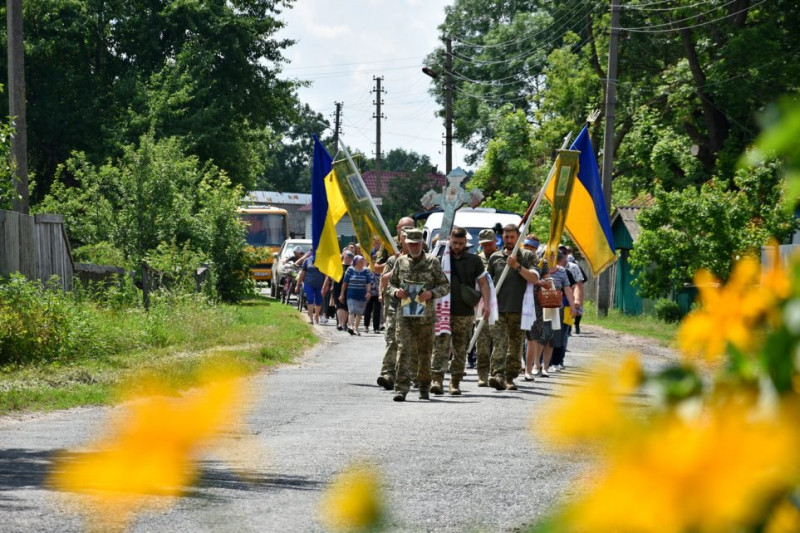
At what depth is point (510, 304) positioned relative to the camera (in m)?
15.1

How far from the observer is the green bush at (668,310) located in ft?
100

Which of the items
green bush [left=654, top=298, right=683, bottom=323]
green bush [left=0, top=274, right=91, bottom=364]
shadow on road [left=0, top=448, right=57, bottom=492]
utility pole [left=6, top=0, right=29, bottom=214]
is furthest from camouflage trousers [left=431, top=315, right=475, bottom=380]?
green bush [left=654, top=298, right=683, bottom=323]

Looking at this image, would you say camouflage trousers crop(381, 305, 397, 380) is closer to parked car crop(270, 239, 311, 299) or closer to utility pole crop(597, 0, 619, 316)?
utility pole crop(597, 0, 619, 316)

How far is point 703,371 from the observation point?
78cm

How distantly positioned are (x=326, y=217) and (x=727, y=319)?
1788 cm

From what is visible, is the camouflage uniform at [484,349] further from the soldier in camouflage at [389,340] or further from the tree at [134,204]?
the tree at [134,204]

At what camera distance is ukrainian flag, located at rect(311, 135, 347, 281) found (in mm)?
18531

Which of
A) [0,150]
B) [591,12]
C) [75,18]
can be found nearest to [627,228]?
[591,12]

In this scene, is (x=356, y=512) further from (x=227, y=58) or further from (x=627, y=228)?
(x=227, y=58)

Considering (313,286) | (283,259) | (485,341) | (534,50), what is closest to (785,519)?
(485,341)

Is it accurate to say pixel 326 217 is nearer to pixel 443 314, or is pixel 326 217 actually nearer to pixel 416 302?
pixel 443 314

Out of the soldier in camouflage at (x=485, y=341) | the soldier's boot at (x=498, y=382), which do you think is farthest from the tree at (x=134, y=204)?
the soldier's boot at (x=498, y=382)

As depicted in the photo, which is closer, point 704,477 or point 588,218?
point 704,477

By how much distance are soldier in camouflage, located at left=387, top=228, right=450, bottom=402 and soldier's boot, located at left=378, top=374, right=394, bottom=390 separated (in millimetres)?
789
